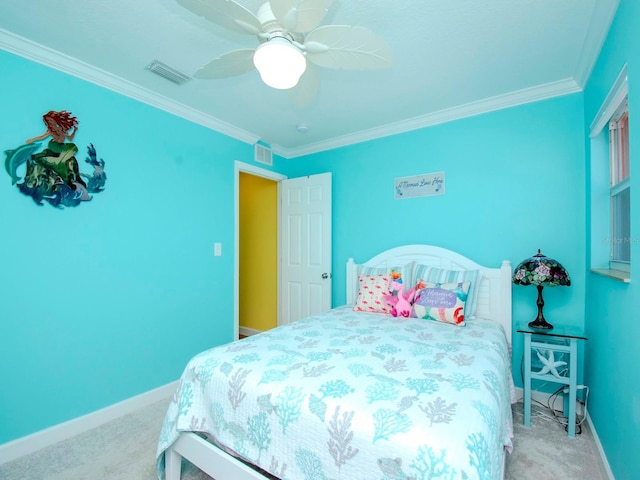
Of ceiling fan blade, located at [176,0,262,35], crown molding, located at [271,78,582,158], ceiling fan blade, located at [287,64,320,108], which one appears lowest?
ceiling fan blade, located at [287,64,320,108]

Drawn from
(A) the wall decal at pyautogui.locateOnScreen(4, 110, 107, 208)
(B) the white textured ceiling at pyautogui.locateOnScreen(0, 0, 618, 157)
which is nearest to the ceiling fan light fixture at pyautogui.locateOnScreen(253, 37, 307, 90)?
(B) the white textured ceiling at pyautogui.locateOnScreen(0, 0, 618, 157)

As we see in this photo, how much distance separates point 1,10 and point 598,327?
13.2 feet

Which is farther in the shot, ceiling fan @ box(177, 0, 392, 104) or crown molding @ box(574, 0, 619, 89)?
crown molding @ box(574, 0, 619, 89)

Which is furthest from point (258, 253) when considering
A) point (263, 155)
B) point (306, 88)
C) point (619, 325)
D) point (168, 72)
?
point (619, 325)

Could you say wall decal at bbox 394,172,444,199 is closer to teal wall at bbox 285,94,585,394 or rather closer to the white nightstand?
teal wall at bbox 285,94,585,394

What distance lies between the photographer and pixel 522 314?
8.20 ft

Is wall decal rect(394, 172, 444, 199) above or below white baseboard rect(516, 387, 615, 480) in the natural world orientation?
above

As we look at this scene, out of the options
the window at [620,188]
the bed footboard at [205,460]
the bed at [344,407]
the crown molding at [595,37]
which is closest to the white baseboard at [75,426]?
the bed footboard at [205,460]

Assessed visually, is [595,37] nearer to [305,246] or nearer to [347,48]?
[347,48]

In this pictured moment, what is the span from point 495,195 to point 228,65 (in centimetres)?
235

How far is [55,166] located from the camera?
6.61 feet

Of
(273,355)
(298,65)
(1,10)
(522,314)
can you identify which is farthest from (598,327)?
(1,10)

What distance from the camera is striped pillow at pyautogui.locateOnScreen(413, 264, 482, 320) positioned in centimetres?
243

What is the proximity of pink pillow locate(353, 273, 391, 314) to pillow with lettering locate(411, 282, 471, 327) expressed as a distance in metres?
0.26
